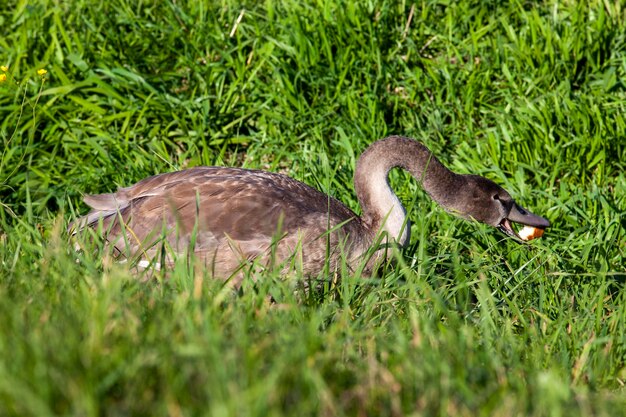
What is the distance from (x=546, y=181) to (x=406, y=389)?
334 centimetres

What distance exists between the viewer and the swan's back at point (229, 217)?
14.7 feet

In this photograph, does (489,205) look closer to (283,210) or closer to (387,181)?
(387,181)

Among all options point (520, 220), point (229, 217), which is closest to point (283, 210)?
point (229, 217)

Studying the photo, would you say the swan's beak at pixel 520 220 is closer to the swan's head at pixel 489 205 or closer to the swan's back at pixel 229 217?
the swan's head at pixel 489 205

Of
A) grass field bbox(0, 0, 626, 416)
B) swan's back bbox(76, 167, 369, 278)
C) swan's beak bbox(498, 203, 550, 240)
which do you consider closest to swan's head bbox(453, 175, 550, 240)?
swan's beak bbox(498, 203, 550, 240)

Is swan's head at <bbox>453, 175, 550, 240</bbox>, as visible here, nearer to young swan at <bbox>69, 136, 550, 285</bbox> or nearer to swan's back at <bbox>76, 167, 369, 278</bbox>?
young swan at <bbox>69, 136, 550, 285</bbox>

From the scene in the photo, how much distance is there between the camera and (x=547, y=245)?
4926 millimetres

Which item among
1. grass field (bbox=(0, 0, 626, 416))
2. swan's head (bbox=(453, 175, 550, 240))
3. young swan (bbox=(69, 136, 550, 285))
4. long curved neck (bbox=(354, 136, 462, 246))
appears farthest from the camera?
swan's head (bbox=(453, 175, 550, 240))

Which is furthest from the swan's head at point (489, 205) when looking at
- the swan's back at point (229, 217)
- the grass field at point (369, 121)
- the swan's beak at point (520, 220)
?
the swan's back at point (229, 217)

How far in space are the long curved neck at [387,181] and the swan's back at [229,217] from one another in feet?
0.39

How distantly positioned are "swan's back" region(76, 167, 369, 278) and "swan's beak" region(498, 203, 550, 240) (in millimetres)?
756

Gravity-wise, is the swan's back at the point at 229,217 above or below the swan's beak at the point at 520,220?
above

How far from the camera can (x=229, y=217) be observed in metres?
4.57

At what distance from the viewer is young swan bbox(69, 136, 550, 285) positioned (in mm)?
4461
